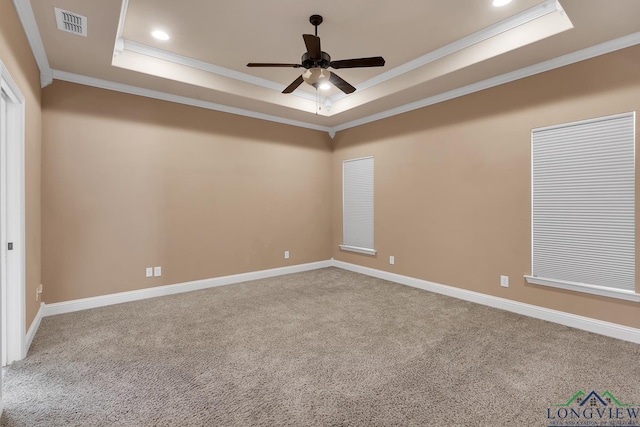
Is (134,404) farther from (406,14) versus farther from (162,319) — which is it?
(406,14)

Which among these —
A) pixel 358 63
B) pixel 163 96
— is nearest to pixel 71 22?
pixel 163 96

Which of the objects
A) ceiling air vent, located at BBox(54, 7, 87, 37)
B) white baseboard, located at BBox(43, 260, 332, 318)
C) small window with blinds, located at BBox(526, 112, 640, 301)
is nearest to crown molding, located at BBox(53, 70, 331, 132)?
ceiling air vent, located at BBox(54, 7, 87, 37)

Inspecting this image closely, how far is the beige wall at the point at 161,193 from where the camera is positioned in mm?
3635

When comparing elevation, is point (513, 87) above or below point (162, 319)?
above

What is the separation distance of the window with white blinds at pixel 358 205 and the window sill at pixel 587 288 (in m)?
2.42

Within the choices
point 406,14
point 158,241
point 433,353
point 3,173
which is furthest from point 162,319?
point 406,14

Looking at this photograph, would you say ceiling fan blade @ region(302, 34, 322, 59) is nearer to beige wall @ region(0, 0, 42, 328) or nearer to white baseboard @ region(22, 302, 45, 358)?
beige wall @ region(0, 0, 42, 328)

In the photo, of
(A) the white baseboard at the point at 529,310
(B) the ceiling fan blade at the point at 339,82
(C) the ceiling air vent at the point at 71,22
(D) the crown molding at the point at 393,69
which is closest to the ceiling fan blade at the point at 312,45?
(B) the ceiling fan blade at the point at 339,82

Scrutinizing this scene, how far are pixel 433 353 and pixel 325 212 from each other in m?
3.78

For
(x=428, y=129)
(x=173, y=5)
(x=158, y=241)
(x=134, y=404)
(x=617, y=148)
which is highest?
(x=173, y=5)

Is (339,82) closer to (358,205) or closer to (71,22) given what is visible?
(71,22)

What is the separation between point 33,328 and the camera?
2.96m

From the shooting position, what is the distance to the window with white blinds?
548 centimetres

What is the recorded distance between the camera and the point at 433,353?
2.67 meters
